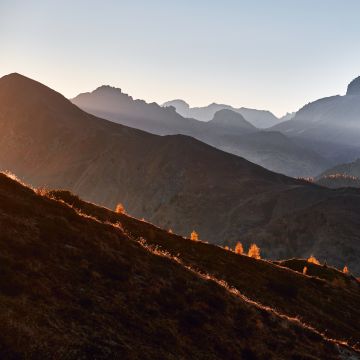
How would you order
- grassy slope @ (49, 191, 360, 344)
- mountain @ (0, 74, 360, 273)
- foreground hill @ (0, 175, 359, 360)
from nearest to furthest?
foreground hill @ (0, 175, 359, 360) → grassy slope @ (49, 191, 360, 344) → mountain @ (0, 74, 360, 273)

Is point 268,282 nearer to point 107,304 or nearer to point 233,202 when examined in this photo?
point 107,304

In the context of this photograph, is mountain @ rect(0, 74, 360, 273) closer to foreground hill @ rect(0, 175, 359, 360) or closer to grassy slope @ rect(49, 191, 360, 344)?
grassy slope @ rect(49, 191, 360, 344)

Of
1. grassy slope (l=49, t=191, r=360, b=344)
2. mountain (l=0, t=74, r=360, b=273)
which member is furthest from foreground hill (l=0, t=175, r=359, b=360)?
mountain (l=0, t=74, r=360, b=273)

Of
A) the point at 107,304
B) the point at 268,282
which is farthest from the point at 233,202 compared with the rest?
the point at 107,304

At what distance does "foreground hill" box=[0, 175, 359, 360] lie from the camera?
13.1 m

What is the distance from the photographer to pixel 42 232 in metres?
19.0

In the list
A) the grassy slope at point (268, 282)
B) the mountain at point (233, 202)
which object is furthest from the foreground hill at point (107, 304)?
the mountain at point (233, 202)

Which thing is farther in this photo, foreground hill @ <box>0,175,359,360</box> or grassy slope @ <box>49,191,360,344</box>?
grassy slope @ <box>49,191,360,344</box>

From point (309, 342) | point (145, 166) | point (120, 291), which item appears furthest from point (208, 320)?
point (145, 166)

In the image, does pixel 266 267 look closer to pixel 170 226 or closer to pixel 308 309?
pixel 308 309

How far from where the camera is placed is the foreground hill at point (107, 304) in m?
13.1

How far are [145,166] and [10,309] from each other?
608 feet

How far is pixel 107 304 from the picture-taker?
15977 millimetres

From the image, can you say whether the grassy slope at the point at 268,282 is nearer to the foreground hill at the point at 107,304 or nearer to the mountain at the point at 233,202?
the foreground hill at the point at 107,304
